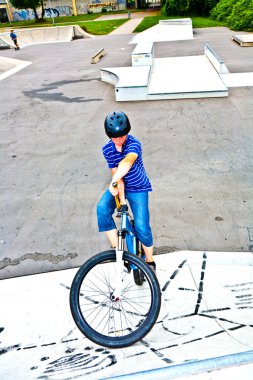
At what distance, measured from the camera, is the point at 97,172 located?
21.3 ft

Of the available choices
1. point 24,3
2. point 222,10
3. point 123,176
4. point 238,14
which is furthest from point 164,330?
point 24,3

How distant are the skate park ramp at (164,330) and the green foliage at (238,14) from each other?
23782 millimetres

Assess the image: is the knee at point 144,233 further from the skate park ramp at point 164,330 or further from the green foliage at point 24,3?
the green foliage at point 24,3

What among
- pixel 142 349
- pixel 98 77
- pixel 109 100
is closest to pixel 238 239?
pixel 142 349

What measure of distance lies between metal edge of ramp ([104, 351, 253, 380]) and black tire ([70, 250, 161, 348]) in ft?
2.11

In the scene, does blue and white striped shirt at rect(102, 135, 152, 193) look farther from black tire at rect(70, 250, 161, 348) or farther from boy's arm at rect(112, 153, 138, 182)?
black tire at rect(70, 250, 161, 348)

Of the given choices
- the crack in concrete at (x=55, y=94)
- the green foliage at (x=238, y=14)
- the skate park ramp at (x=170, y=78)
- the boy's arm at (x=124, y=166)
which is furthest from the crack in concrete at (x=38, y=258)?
the green foliage at (x=238, y=14)

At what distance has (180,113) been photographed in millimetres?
9102

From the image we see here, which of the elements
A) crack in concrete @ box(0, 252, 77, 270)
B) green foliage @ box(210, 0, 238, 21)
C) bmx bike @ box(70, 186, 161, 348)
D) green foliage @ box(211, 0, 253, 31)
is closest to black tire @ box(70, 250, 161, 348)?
bmx bike @ box(70, 186, 161, 348)

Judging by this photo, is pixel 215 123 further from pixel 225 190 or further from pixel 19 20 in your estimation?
pixel 19 20

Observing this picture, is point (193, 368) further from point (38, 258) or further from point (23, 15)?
point (23, 15)

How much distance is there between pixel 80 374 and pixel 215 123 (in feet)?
23.3

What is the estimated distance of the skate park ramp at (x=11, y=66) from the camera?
1672cm

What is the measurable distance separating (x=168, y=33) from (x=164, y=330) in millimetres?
25373
